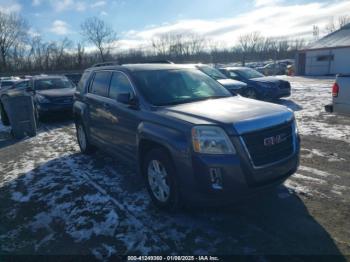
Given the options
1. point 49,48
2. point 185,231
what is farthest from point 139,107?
point 49,48

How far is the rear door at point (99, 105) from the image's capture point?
5.13 meters

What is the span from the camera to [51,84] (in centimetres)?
1212

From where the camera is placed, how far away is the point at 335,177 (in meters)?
4.51

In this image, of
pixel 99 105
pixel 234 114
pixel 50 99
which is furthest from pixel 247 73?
pixel 234 114

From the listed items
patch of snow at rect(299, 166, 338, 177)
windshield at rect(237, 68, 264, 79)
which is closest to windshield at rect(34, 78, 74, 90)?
windshield at rect(237, 68, 264, 79)

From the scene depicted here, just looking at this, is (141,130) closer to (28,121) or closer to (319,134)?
(319,134)

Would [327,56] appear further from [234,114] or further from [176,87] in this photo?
[234,114]

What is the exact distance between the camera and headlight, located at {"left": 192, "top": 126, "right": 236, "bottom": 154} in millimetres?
3047

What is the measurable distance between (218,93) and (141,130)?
1473mm

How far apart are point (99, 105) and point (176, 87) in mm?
1723

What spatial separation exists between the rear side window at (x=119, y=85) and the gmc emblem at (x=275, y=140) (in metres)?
2.06

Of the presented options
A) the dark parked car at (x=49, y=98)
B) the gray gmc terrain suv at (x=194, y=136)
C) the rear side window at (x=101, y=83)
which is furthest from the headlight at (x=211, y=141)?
the dark parked car at (x=49, y=98)

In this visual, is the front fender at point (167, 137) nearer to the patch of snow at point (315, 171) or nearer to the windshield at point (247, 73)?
the patch of snow at point (315, 171)

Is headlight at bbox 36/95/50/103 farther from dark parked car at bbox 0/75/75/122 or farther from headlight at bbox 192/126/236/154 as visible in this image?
headlight at bbox 192/126/236/154
